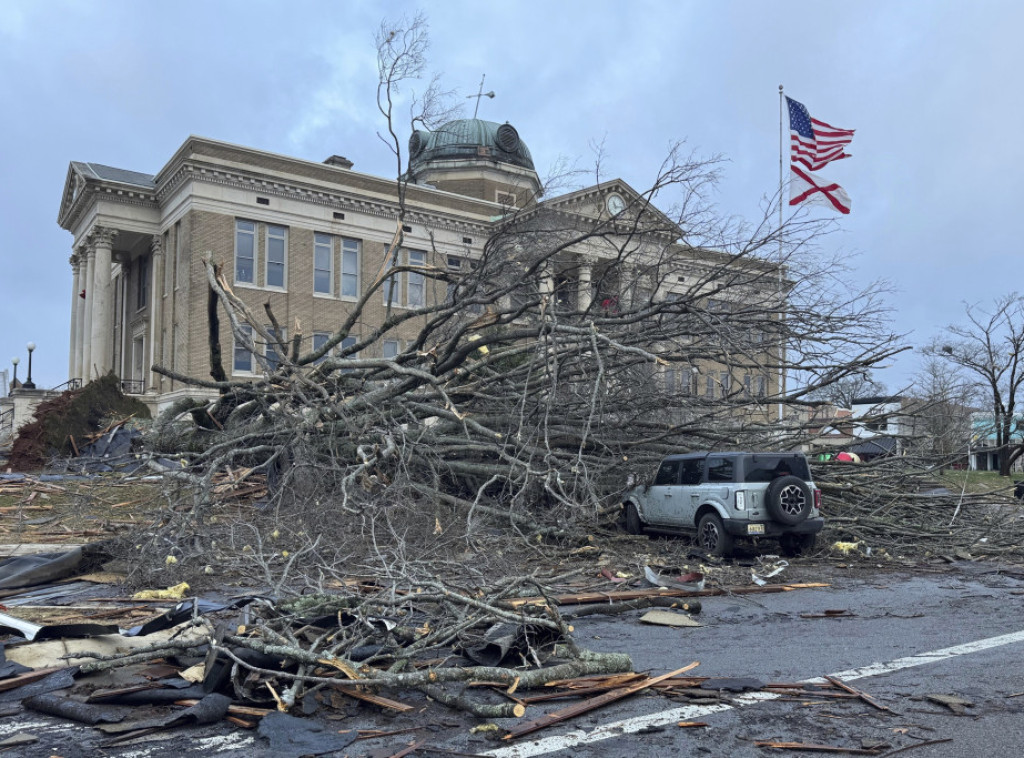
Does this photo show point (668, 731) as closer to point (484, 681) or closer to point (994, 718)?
point (484, 681)

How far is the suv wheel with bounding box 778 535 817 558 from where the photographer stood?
38.7 feet

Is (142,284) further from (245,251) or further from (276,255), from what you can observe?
(276,255)

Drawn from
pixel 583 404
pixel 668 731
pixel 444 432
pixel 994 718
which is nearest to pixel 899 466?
pixel 583 404

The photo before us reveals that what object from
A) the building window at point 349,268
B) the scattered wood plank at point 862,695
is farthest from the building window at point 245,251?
the scattered wood plank at point 862,695

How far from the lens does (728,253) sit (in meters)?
13.8

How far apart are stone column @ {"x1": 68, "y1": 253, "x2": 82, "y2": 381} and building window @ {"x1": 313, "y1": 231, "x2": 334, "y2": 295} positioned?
1477 centimetres

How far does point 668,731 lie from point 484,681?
1133mm

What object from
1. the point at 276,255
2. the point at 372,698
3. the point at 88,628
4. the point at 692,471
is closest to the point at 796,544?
the point at 692,471

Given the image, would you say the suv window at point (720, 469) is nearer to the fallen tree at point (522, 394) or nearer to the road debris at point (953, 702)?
the fallen tree at point (522, 394)

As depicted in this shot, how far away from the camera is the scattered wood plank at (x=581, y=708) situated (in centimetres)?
428

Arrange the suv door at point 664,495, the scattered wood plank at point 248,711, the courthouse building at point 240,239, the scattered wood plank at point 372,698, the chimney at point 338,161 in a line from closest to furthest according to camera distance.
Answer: the scattered wood plank at point 248,711
the scattered wood plank at point 372,698
the suv door at point 664,495
the courthouse building at point 240,239
the chimney at point 338,161

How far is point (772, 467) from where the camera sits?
11422 millimetres

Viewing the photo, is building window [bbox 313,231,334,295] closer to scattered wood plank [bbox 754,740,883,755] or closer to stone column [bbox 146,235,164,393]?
stone column [bbox 146,235,164,393]

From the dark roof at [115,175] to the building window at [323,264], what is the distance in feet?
26.5
